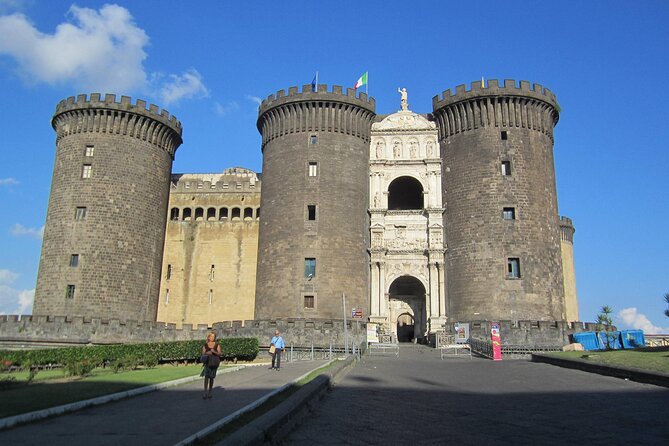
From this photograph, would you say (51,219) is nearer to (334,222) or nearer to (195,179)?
(195,179)

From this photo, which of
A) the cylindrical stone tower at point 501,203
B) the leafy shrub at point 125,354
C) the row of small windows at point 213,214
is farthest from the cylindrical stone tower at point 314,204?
the leafy shrub at point 125,354

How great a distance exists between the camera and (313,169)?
3803cm

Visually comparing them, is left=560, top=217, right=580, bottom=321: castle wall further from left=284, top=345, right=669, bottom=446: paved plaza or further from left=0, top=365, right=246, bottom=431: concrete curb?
left=0, top=365, right=246, bottom=431: concrete curb

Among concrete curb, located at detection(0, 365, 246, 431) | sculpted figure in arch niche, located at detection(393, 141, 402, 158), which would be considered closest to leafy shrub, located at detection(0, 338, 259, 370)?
concrete curb, located at detection(0, 365, 246, 431)

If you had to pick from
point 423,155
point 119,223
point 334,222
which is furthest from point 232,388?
point 423,155

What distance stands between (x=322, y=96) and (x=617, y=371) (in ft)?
89.6

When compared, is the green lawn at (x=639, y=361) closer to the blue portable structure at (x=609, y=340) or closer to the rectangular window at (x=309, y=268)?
the blue portable structure at (x=609, y=340)

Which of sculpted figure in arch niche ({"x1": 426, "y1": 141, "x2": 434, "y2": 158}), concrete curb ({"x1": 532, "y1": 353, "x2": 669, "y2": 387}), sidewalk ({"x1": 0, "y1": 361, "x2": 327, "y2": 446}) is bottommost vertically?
sidewalk ({"x1": 0, "y1": 361, "x2": 327, "y2": 446})

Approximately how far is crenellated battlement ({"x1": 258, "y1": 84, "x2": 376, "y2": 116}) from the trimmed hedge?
18.4 m

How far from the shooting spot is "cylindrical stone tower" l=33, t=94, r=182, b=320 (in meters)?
35.3

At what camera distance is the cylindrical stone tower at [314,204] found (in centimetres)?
3544

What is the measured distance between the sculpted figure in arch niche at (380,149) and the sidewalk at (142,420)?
2831 centimetres

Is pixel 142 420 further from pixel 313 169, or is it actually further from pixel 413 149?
pixel 413 149

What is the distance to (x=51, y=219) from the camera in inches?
1470
